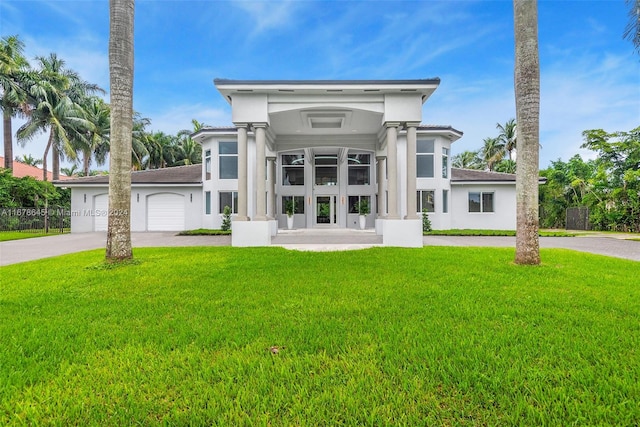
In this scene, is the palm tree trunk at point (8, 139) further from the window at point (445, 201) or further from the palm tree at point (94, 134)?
the window at point (445, 201)

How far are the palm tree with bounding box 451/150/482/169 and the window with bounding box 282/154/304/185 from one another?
96.7 feet

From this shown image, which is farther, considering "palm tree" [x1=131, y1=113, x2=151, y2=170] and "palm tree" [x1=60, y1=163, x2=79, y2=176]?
"palm tree" [x1=60, y1=163, x2=79, y2=176]

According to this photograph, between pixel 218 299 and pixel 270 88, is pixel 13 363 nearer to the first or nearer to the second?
pixel 218 299

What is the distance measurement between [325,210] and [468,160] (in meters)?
32.5

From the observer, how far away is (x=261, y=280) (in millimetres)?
5512

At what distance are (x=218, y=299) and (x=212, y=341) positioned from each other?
1.46m

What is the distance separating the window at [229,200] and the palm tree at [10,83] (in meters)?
15.2

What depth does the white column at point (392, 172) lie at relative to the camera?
10.5 metres

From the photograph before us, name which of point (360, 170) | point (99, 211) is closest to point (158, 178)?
point (99, 211)

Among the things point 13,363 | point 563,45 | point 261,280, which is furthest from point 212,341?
point 563,45

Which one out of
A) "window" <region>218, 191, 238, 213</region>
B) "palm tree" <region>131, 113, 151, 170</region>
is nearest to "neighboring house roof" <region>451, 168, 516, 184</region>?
"window" <region>218, 191, 238, 213</region>

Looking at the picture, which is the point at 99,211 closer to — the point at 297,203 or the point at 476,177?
the point at 297,203

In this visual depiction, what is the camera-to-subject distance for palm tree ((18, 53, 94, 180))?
2327 centimetres

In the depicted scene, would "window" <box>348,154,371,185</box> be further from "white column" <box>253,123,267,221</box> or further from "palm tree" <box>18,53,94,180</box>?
"palm tree" <box>18,53,94,180</box>
